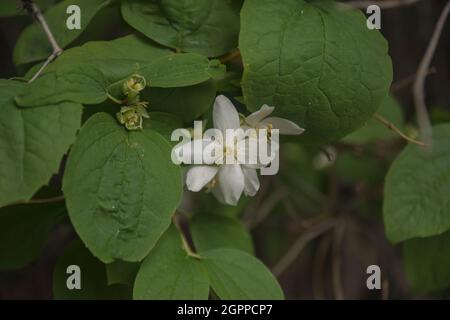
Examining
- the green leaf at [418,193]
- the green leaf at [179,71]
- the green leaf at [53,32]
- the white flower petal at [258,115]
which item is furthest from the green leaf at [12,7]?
the green leaf at [418,193]

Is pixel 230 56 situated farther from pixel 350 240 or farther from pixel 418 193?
pixel 350 240

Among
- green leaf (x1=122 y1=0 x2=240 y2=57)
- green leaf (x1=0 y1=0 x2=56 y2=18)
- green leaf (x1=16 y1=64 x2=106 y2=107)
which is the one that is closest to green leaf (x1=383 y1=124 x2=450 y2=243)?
green leaf (x1=122 y1=0 x2=240 y2=57)

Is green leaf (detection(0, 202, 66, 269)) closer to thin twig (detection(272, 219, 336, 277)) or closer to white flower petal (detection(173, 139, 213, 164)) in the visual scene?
white flower petal (detection(173, 139, 213, 164))

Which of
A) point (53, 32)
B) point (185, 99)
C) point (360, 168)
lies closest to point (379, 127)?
point (360, 168)

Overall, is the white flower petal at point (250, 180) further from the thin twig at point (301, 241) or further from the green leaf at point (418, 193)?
the thin twig at point (301, 241)

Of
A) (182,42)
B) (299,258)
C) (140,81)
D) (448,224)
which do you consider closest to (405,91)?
(299,258)
